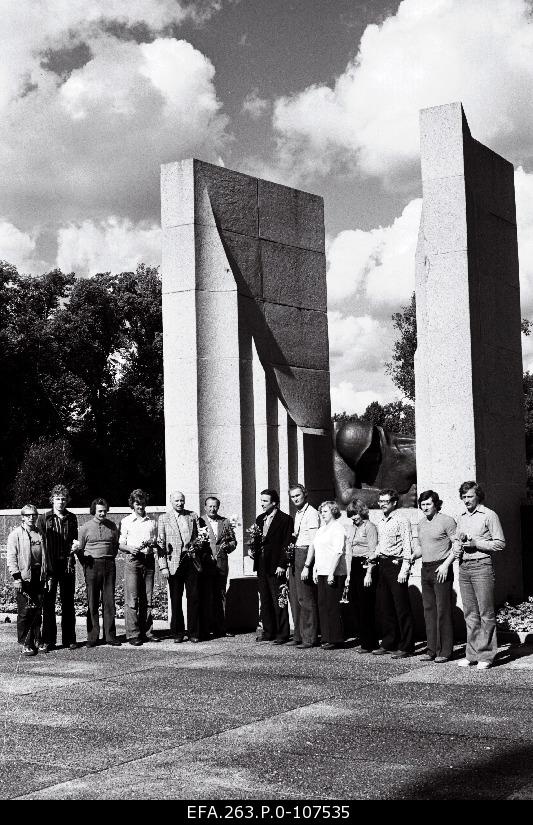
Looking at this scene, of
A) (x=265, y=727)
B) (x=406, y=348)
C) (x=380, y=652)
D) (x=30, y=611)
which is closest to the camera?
(x=265, y=727)

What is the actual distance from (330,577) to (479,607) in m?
1.67

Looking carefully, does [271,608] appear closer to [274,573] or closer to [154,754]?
[274,573]

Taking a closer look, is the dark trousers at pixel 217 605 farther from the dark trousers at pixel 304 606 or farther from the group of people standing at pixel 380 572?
the dark trousers at pixel 304 606

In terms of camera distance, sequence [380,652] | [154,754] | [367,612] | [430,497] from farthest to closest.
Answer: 1. [367,612]
2. [380,652]
3. [430,497]
4. [154,754]

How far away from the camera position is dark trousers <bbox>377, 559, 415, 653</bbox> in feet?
32.4

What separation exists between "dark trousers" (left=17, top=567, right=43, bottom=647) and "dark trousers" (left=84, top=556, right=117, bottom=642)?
549 millimetres

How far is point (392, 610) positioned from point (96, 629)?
10.9 feet

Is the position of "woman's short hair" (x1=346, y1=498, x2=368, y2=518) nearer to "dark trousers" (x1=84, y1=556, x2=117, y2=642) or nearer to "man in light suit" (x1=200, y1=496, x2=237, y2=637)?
"man in light suit" (x1=200, y1=496, x2=237, y2=637)

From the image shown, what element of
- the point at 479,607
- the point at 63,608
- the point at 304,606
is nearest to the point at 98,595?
the point at 63,608

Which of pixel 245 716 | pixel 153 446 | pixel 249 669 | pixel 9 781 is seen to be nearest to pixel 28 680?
pixel 249 669

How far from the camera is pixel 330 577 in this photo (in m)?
10.4

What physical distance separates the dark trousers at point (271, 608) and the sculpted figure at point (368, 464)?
11.3 feet

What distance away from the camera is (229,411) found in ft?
42.5

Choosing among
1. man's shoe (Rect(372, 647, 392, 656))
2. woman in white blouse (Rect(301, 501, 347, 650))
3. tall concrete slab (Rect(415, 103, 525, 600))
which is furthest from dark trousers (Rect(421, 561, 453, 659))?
tall concrete slab (Rect(415, 103, 525, 600))
